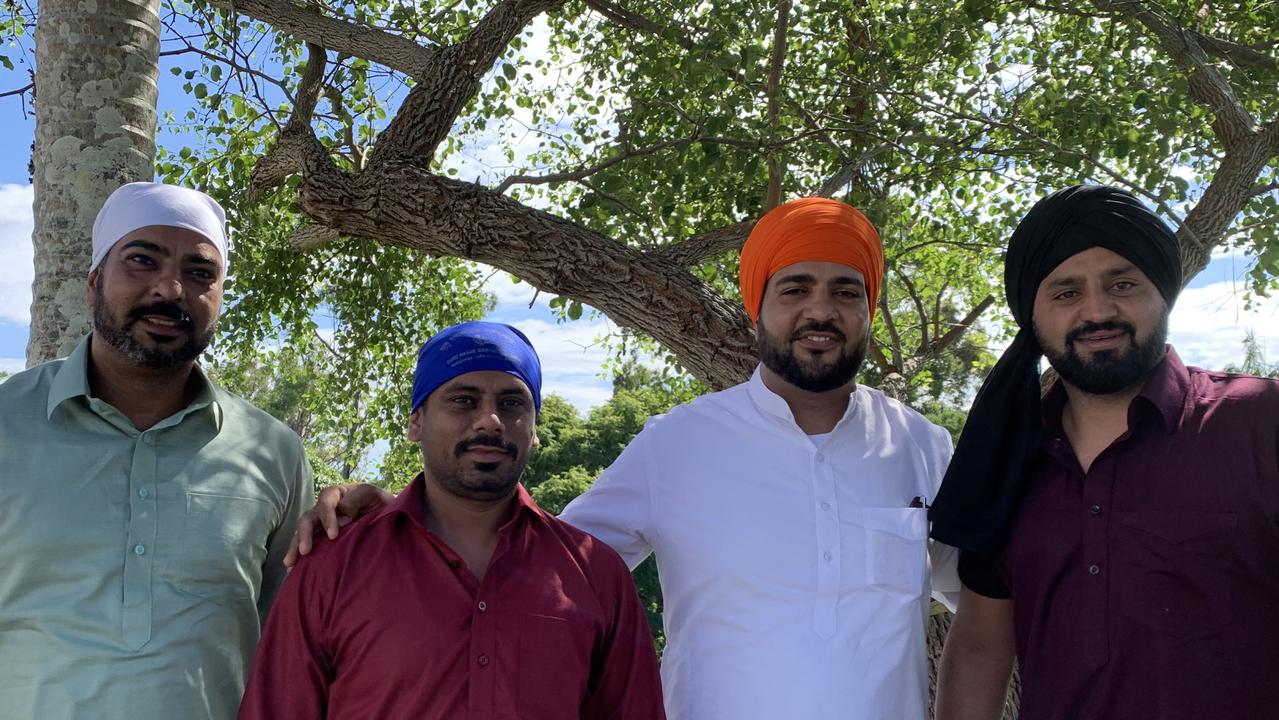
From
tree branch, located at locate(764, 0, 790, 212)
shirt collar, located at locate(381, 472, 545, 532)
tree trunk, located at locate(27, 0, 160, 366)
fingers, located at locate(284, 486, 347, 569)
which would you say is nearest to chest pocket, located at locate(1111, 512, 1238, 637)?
shirt collar, located at locate(381, 472, 545, 532)

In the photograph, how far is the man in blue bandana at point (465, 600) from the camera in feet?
6.65

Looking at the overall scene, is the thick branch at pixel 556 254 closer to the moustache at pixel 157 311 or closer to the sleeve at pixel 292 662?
the moustache at pixel 157 311

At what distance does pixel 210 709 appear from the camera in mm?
2180

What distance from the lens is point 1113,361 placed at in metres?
2.30

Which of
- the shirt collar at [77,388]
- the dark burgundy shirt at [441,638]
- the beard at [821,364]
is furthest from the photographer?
the beard at [821,364]

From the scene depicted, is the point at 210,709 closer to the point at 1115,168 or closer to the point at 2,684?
the point at 2,684

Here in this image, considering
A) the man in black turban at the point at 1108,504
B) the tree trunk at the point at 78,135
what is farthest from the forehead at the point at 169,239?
the man in black turban at the point at 1108,504

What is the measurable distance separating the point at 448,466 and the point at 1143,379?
5.02 ft

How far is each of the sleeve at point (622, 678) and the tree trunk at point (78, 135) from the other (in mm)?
1950

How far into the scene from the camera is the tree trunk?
3145 millimetres

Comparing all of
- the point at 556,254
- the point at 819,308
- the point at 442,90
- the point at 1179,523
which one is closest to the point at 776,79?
the point at 556,254

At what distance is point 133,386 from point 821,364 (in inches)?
62.9

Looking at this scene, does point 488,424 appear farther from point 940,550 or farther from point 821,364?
point 940,550

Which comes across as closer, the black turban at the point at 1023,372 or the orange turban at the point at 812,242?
the black turban at the point at 1023,372
